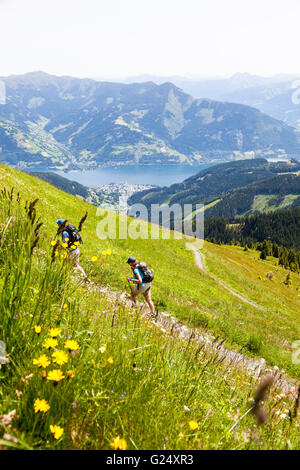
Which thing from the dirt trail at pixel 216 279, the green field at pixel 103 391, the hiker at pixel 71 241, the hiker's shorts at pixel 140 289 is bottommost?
the dirt trail at pixel 216 279

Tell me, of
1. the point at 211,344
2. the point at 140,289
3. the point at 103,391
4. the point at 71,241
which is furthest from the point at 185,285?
the point at 103,391

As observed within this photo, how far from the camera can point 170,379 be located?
313 centimetres

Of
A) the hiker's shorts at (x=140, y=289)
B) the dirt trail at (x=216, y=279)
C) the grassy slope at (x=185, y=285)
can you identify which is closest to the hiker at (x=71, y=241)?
the grassy slope at (x=185, y=285)

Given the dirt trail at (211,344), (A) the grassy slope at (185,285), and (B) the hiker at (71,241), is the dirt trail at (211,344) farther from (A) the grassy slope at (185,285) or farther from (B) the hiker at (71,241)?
(B) the hiker at (71,241)

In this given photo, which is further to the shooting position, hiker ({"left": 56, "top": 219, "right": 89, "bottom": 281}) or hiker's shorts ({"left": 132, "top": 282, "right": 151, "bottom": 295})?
hiker's shorts ({"left": 132, "top": 282, "right": 151, "bottom": 295})

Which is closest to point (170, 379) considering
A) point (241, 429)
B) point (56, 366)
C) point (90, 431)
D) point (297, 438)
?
point (241, 429)

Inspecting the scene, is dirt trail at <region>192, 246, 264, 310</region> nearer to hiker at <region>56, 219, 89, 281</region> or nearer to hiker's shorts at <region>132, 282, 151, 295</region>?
hiker's shorts at <region>132, 282, 151, 295</region>

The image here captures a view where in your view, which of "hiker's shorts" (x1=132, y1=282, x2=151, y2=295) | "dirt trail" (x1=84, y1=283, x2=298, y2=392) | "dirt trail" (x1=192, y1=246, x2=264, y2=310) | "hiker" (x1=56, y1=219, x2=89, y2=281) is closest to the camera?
"hiker" (x1=56, y1=219, x2=89, y2=281)

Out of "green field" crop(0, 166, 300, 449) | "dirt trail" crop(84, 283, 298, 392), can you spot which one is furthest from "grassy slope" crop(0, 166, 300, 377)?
"green field" crop(0, 166, 300, 449)

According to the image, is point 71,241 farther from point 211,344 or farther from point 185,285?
point 185,285
